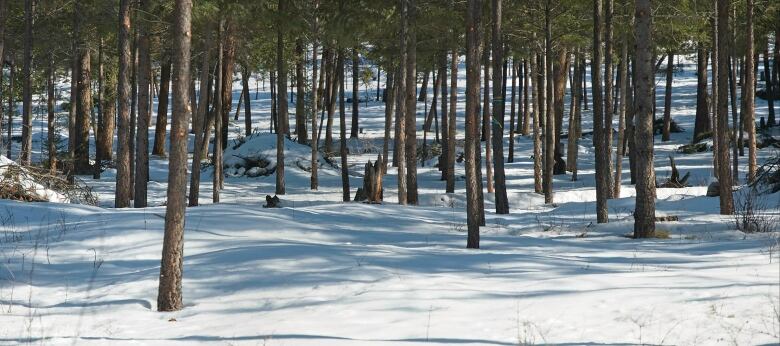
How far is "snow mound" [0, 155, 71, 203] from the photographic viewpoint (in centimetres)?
1614

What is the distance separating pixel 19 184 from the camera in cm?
1633

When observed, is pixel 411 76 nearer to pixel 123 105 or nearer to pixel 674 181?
pixel 123 105

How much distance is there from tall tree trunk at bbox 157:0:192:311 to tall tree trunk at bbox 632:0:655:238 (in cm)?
721

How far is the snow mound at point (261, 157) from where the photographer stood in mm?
31078

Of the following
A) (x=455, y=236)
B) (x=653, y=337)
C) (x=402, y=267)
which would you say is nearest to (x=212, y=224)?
(x=455, y=236)

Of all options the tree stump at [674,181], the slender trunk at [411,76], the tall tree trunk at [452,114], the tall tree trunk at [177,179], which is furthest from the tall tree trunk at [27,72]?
the tree stump at [674,181]

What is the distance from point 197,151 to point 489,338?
1445 centimetres

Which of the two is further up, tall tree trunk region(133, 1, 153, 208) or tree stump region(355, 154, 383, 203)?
tall tree trunk region(133, 1, 153, 208)

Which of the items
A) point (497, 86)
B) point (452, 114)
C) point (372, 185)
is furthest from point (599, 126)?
point (372, 185)

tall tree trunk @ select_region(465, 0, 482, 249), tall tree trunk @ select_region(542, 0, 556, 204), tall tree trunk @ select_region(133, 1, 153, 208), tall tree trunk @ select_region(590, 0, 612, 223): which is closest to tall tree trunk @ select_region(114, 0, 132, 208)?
tall tree trunk @ select_region(133, 1, 153, 208)

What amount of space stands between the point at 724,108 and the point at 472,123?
635 centimetres

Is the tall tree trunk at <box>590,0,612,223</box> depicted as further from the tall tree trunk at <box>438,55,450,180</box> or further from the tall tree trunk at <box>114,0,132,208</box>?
the tall tree trunk at <box>114,0,132,208</box>

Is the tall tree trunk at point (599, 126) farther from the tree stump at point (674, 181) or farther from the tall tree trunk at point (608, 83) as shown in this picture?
the tree stump at point (674, 181)

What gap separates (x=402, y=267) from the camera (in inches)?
361
